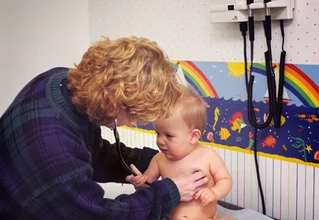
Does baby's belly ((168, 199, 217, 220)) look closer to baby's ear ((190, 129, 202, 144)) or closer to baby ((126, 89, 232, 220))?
baby ((126, 89, 232, 220))

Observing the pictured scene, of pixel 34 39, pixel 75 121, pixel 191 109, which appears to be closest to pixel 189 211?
pixel 191 109

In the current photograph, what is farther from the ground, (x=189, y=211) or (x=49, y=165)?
(x=49, y=165)

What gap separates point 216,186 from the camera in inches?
74.3

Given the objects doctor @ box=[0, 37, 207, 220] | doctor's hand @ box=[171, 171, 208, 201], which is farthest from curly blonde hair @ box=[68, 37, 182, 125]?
doctor's hand @ box=[171, 171, 208, 201]

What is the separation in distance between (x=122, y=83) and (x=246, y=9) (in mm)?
828

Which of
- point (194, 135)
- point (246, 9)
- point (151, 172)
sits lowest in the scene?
point (151, 172)

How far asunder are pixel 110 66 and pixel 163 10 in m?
1.23

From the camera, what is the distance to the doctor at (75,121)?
1.45 meters

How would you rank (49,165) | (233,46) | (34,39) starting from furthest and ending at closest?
Result: (34,39)
(233,46)
(49,165)

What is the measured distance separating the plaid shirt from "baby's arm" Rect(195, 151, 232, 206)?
0.29 m

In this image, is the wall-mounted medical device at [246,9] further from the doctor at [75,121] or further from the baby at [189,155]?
the doctor at [75,121]

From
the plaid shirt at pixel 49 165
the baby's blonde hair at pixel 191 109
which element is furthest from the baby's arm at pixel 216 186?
the plaid shirt at pixel 49 165

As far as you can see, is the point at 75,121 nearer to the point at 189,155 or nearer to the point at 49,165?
the point at 49,165

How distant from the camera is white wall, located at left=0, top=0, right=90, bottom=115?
10.7 ft
